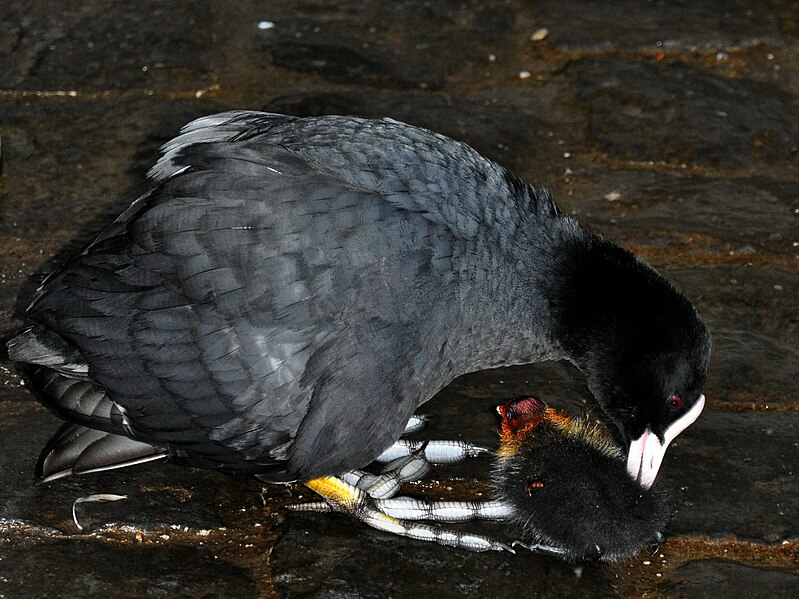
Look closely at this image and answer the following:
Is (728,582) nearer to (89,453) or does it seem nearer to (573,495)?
(573,495)

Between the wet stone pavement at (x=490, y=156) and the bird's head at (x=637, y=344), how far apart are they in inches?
10.6

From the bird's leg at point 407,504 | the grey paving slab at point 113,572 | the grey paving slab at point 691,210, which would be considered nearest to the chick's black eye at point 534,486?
the bird's leg at point 407,504

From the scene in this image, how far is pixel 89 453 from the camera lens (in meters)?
3.25

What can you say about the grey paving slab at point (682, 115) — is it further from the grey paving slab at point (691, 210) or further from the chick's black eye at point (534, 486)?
the chick's black eye at point (534, 486)

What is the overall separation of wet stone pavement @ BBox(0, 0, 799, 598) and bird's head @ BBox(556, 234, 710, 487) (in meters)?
0.27

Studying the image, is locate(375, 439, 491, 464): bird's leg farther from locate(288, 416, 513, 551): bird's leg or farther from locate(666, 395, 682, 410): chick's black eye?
locate(666, 395, 682, 410): chick's black eye

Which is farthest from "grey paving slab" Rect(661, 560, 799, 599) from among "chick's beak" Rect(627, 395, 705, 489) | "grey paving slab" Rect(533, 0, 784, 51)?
"grey paving slab" Rect(533, 0, 784, 51)

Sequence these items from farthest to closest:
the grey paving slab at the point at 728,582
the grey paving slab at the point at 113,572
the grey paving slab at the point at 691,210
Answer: the grey paving slab at the point at 691,210 → the grey paving slab at the point at 728,582 → the grey paving slab at the point at 113,572

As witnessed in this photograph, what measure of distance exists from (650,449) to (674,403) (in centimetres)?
18

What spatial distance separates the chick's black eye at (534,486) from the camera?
10.8 feet

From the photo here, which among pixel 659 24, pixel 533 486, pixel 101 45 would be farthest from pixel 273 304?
pixel 659 24

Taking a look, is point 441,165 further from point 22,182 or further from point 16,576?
point 22,182

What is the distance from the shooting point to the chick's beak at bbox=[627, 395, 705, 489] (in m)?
3.34

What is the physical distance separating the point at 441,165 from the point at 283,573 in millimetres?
1285
